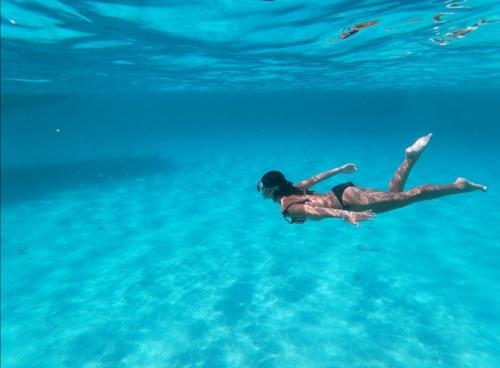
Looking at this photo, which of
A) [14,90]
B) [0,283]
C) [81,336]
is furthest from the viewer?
[14,90]

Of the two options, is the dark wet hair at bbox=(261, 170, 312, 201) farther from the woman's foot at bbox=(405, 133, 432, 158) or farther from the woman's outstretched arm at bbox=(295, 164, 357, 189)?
the woman's foot at bbox=(405, 133, 432, 158)

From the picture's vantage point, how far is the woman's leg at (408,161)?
779 cm

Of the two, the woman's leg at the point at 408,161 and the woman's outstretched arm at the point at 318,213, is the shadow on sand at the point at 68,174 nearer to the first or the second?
the woman's outstretched arm at the point at 318,213

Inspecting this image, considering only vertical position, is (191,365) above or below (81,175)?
below

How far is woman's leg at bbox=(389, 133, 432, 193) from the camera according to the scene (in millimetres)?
7793

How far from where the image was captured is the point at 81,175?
28750 mm

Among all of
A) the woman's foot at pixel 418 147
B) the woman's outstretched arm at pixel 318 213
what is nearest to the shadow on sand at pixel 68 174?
the woman's outstretched arm at pixel 318 213

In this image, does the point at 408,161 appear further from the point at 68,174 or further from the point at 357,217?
the point at 68,174

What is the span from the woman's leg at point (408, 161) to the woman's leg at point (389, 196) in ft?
1.71

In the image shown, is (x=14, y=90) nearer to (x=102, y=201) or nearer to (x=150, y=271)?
(x=102, y=201)

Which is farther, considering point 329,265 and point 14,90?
point 14,90

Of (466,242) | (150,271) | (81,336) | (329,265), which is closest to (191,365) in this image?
(81,336)

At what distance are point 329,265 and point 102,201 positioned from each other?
1473 centimetres

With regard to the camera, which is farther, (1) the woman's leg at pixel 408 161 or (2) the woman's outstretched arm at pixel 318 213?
(1) the woman's leg at pixel 408 161
